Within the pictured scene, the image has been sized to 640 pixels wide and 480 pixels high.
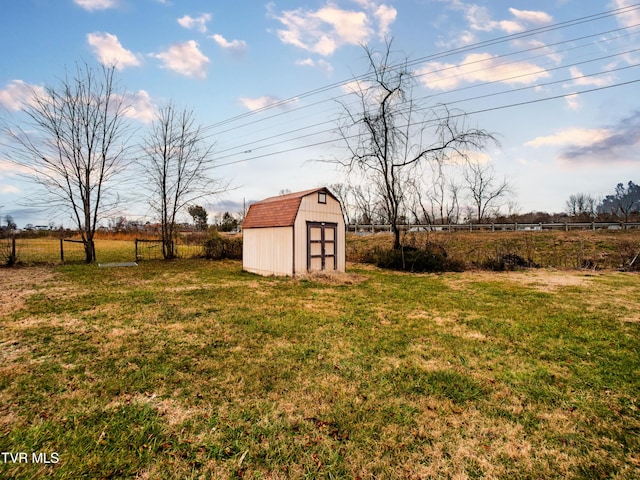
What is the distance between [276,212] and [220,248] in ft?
23.1

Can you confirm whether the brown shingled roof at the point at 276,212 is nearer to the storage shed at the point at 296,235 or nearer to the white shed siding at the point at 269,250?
the storage shed at the point at 296,235

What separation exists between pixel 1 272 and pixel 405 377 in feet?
48.1

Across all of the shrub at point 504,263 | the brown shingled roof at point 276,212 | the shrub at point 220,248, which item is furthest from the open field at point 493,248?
the brown shingled roof at point 276,212

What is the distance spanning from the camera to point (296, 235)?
11.0m

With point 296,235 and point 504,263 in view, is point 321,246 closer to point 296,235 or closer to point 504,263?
point 296,235

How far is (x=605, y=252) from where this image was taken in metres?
15.6

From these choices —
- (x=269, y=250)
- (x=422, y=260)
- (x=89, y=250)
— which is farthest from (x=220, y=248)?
(x=422, y=260)

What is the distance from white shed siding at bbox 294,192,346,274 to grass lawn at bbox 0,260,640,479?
4.43 meters

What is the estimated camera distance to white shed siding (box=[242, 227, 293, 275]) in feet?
36.5

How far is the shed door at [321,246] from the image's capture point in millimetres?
11508

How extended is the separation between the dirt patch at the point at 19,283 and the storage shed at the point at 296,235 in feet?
22.3

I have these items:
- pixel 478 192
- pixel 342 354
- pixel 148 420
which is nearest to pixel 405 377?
pixel 342 354

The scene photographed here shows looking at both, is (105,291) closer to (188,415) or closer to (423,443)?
(188,415)

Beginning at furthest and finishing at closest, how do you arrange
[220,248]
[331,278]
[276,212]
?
[220,248], [276,212], [331,278]
